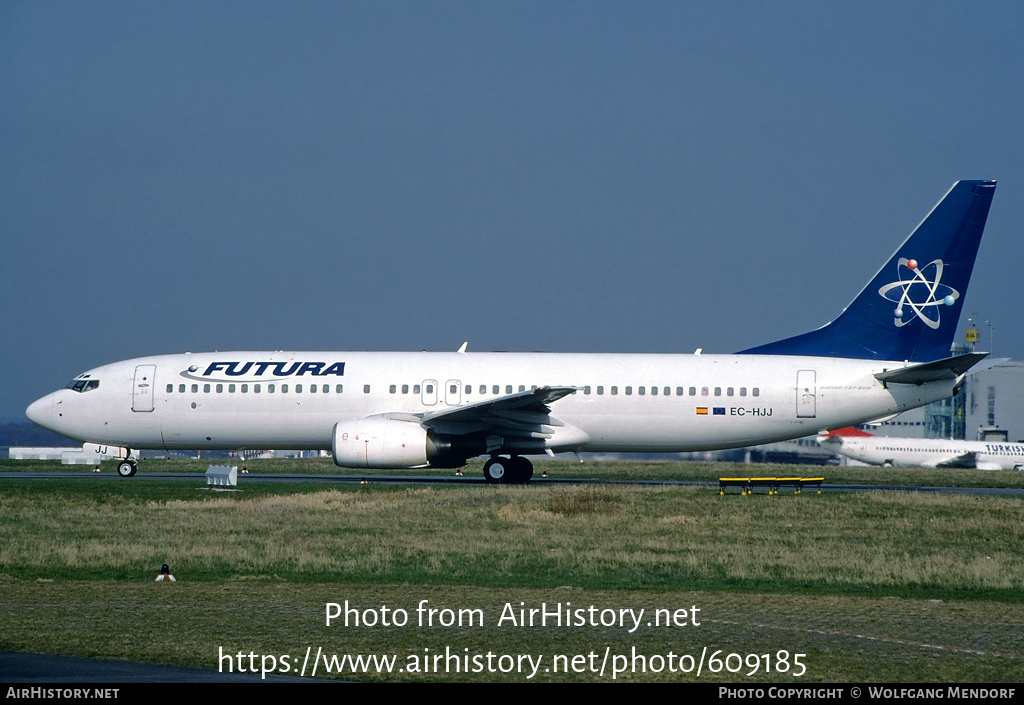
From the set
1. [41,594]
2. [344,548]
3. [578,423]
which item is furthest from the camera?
[578,423]

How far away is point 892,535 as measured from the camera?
2078 centimetres

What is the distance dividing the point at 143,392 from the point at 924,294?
24177mm

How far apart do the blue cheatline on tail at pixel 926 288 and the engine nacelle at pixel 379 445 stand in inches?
527

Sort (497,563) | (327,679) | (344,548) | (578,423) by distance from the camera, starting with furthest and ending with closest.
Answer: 1. (578,423)
2. (344,548)
3. (497,563)
4. (327,679)

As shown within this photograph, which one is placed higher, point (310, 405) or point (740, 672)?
point (310, 405)

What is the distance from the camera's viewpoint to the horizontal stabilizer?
96.5 feet

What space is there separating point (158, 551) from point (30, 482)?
51.2 ft

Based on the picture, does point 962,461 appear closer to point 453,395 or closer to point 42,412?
point 453,395

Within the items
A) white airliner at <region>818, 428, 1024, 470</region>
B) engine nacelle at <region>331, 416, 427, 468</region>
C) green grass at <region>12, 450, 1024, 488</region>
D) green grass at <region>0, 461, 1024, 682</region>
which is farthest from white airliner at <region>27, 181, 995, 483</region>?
white airliner at <region>818, 428, 1024, 470</region>

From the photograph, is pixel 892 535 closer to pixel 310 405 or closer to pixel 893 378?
pixel 893 378

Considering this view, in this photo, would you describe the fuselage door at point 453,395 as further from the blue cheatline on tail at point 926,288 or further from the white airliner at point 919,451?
the white airliner at point 919,451

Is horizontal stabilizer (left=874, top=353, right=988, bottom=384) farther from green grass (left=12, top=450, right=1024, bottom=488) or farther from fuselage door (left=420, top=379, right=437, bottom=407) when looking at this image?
fuselage door (left=420, top=379, right=437, bottom=407)

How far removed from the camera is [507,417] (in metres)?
31.3

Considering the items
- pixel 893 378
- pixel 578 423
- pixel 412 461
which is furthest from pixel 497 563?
pixel 893 378
